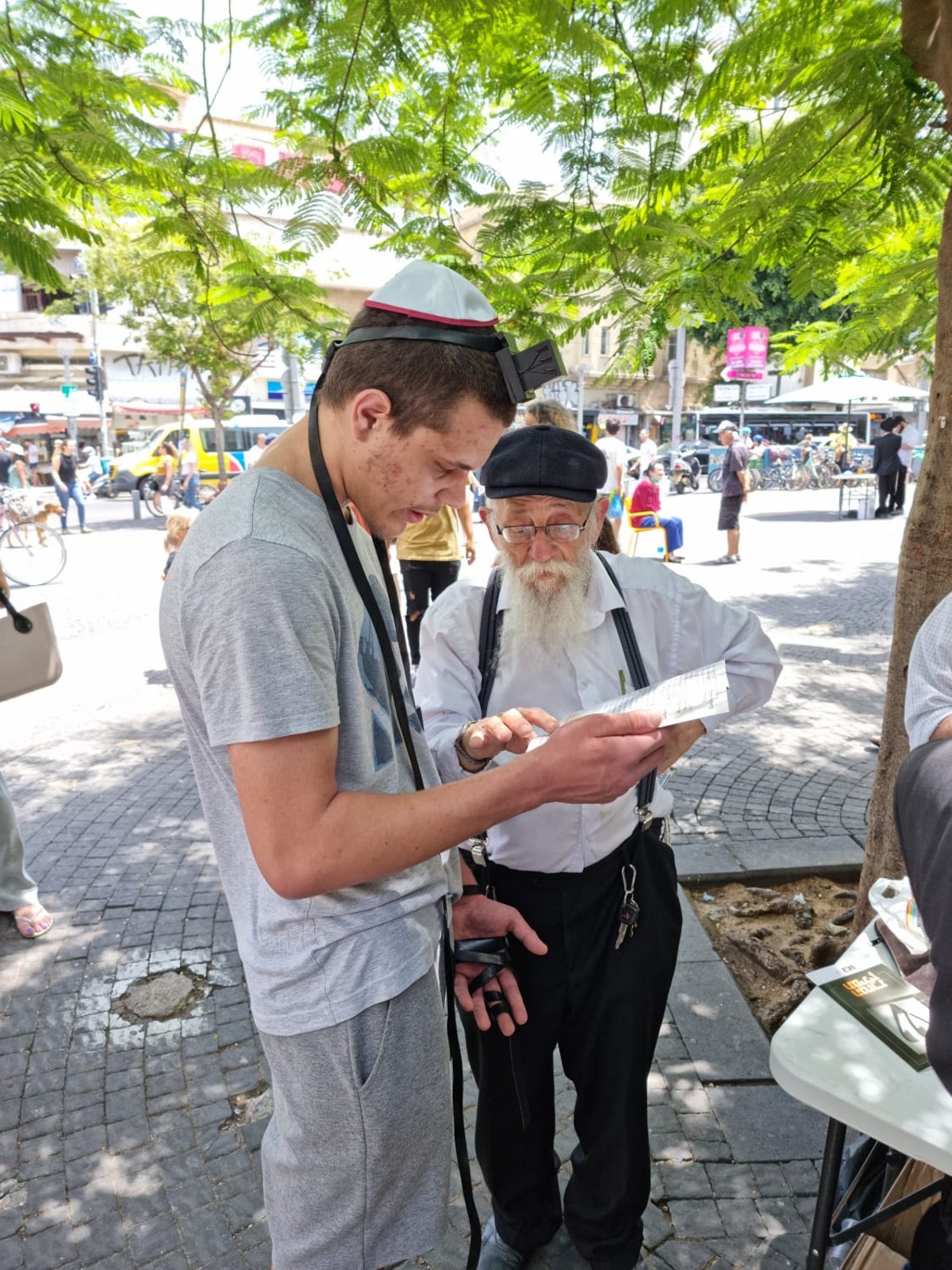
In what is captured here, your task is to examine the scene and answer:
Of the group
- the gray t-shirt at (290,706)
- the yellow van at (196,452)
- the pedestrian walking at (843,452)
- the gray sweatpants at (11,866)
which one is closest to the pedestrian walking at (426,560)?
the gray sweatpants at (11,866)

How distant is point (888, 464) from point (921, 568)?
652 inches

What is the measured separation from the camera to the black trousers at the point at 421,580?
275 inches

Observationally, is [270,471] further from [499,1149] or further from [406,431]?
[499,1149]

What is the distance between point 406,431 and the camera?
1276 millimetres

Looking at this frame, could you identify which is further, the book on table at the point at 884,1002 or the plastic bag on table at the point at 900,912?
the plastic bag on table at the point at 900,912

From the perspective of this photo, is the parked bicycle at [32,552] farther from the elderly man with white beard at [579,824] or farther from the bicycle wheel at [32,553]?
→ the elderly man with white beard at [579,824]

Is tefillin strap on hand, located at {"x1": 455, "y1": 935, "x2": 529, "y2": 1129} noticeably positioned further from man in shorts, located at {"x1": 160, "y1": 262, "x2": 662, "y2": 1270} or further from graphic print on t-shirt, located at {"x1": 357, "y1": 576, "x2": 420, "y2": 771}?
graphic print on t-shirt, located at {"x1": 357, "y1": 576, "x2": 420, "y2": 771}

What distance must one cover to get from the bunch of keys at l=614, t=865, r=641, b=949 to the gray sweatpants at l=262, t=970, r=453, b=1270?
639mm

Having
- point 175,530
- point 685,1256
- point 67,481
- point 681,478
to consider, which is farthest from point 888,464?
point 685,1256

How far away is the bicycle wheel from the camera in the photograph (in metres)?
12.4

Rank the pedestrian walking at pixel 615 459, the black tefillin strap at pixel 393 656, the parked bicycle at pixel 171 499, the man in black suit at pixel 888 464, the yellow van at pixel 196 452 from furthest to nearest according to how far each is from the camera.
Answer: the yellow van at pixel 196 452
the parked bicycle at pixel 171 499
the man in black suit at pixel 888 464
the pedestrian walking at pixel 615 459
the black tefillin strap at pixel 393 656

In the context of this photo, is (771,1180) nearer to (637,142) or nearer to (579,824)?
(579,824)

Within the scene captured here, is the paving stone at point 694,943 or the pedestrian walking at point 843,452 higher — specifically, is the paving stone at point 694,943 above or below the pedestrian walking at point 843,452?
below

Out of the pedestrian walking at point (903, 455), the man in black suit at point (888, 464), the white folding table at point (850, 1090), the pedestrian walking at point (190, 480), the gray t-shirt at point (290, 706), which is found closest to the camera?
the gray t-shirt at point (290, 706)
